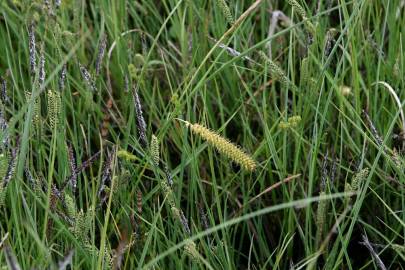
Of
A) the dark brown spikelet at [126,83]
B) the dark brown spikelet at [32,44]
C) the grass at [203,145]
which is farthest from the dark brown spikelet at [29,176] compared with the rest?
the dark brown spikelet at [126,83]

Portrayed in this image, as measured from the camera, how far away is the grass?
52.4 inches

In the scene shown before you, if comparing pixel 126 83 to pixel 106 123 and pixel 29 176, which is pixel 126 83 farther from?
pixel 29 176

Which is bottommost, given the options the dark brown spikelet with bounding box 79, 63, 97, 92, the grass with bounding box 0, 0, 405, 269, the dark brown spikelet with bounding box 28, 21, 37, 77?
the grass with bounding box 0, 0, 405, 269

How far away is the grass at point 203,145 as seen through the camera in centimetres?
133

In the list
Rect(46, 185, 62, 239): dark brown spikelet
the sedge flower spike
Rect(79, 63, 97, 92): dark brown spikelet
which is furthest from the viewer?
Rect(79, 63, 97, 92): dark brown spikelet

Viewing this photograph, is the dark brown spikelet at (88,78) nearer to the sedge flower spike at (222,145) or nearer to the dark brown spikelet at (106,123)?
the dark brown spikelet at (106,123)

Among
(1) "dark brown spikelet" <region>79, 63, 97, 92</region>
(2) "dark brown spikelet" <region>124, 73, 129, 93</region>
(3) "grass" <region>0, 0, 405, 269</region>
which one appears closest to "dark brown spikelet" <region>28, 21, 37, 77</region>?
(3) "grass" <region>0, 0, 405, 269</region>

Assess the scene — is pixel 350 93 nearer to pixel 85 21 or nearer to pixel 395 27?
pixel 395 27

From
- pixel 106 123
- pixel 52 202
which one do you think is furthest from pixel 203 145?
pixel 52 202

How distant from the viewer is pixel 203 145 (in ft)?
5.07

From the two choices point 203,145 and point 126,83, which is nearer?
point 203,145

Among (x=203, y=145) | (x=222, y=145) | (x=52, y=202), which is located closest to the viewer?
(x=222, y=145)

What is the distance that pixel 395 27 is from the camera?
1.81 m

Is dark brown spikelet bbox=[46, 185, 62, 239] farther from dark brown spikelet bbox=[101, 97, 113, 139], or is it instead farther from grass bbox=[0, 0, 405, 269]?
dark brown spikelet bbox=[101, 97, 113, 139]
